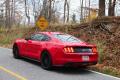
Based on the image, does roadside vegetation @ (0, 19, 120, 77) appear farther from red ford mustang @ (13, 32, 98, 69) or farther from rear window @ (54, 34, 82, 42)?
rear window @ (54, 34, 82, 42)

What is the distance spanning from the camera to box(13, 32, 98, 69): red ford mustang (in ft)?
43.2

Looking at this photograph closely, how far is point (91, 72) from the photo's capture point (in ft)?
44.8

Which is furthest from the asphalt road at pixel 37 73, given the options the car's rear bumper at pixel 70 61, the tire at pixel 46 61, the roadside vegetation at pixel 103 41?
the roadside vegetation at pixel 103 41

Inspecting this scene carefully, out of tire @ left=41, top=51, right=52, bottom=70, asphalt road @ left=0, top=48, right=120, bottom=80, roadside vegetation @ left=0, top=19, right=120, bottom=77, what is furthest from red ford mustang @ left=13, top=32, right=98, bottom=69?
roadside vegetation @ left=0, top=19, right=120, bottom=77

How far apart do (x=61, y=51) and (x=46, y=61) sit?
3.38ft

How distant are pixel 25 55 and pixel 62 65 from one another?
352 cm

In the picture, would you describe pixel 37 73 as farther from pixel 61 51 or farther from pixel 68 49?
pixel 68 49

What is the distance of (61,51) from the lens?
1322cm

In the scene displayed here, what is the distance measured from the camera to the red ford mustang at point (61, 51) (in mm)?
13156

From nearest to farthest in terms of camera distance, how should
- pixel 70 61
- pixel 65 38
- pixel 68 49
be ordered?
pixel 70 61 → pixel 68 49 → pixel 65 38

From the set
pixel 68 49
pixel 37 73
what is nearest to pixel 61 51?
pixel 68 49

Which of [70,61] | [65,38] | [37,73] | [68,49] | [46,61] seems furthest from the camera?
[65,38]

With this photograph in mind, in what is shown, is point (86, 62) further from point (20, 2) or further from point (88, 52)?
point (20, 2)

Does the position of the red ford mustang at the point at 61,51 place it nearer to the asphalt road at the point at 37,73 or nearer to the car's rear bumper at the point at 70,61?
the car's rear bumper at the point at 70,61
